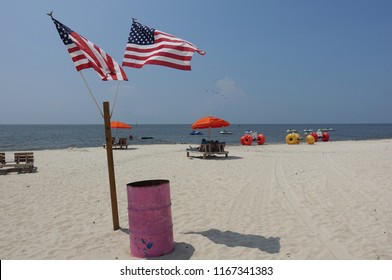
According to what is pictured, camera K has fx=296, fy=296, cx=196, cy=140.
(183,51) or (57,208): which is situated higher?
(183,51)

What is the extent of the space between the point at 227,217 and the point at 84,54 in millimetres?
4137

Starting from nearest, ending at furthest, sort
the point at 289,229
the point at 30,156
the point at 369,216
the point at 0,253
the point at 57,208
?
the point at 0,253 < the point at 289,229 < the point at 369,216 < the point at 57,208 < the point at 30,156

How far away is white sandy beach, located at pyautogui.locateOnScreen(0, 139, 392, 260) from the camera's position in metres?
4.47

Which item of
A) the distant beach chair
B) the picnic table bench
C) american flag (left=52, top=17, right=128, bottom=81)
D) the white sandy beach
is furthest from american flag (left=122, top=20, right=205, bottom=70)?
the picnic table bench

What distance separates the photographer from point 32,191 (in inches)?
350

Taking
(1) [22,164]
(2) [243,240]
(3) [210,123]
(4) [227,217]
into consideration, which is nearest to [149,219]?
(2) [243,240]

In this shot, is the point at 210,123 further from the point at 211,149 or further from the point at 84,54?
the point at 84,54

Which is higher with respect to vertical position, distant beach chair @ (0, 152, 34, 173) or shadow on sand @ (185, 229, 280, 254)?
distant beach chair @ (0, 152, 34, 173)

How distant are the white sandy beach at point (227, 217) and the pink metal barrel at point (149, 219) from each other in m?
0.24

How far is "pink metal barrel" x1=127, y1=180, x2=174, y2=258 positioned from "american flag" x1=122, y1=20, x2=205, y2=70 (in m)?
2.64

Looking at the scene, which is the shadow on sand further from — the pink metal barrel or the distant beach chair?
the distant beach chair

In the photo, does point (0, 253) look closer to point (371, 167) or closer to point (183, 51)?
point (183, 51)
